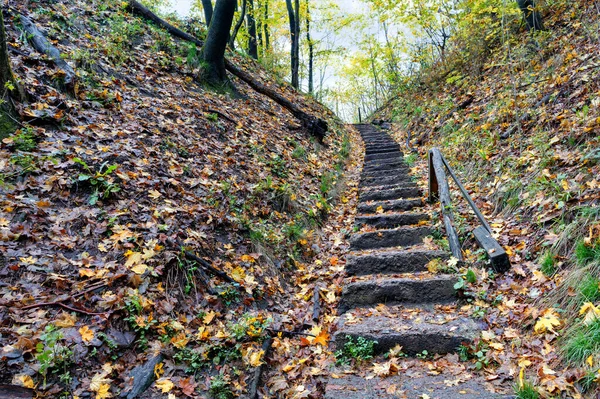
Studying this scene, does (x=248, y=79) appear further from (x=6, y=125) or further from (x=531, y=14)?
(x=531, y=14)

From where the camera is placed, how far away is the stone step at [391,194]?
Result: 682cm

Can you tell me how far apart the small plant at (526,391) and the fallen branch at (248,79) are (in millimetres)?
8338

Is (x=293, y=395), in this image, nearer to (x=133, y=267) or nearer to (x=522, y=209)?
(x=133, y=267)

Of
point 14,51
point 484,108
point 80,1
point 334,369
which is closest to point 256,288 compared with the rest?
point 334,369

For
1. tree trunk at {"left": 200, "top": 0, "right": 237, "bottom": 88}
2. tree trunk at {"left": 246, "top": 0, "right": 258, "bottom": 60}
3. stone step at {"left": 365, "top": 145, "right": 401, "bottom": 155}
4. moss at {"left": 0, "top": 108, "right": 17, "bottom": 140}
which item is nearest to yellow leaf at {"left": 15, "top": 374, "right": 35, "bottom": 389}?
A: moss at {"left": 0, "top": 108, "right": 17, "bottom": 140}

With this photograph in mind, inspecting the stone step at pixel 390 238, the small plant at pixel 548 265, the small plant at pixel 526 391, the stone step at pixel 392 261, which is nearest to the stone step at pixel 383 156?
the stone step at pixel 390 238

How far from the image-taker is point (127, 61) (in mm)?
7137

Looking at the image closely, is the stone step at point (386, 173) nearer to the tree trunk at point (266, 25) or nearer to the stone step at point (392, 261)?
the stone step at point (392, 261)

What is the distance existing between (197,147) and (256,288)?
2.84m

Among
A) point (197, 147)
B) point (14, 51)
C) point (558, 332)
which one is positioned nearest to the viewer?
point (558, 332)

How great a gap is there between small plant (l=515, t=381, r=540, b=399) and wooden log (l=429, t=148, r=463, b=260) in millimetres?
1966

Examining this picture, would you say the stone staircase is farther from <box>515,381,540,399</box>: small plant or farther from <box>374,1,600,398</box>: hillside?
<box>374,1,600,398</box>: hillside

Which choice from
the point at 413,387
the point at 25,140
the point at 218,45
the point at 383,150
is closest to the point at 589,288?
the point at 413,387

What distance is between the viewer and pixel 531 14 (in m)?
8.47
